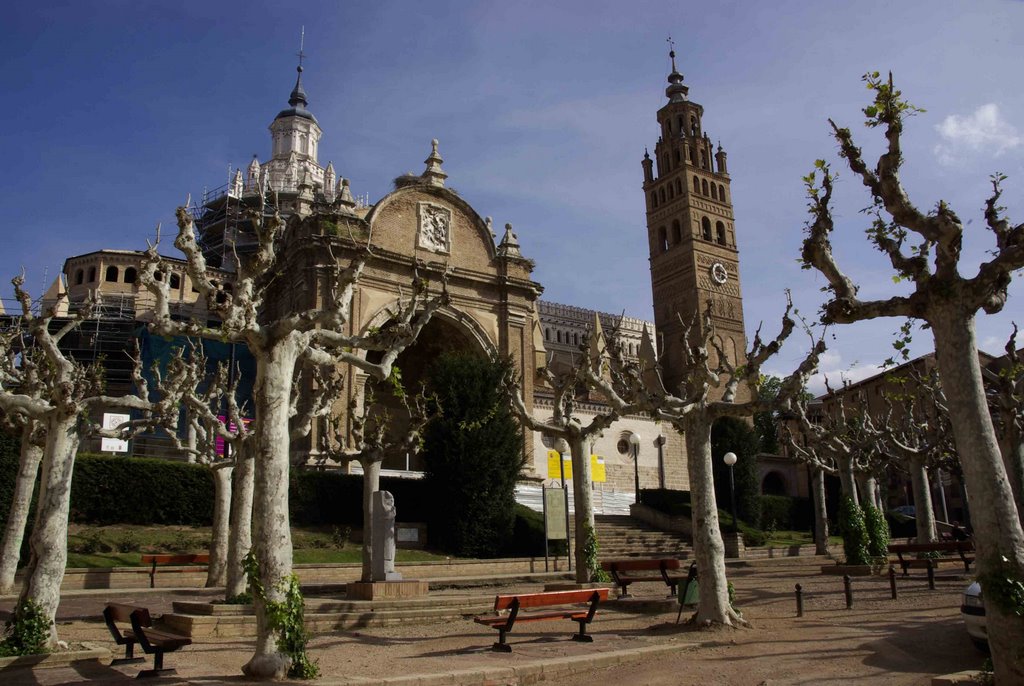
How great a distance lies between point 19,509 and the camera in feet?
47.7

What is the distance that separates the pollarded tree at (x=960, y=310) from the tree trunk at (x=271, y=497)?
6.49 metres

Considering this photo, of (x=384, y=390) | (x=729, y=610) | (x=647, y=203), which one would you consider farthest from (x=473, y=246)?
(x=647, y=203)

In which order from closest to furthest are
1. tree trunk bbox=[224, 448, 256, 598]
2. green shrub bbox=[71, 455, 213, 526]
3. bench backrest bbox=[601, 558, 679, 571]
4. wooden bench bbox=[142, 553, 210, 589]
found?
tree trunk bbox=[224, 448, 256, 598], bench backrest bbox=[601, 558, 679, 571], wooden bench bbox=[142, 553, 210, 589], green shrub bbox=[71, 455, 213, 526]

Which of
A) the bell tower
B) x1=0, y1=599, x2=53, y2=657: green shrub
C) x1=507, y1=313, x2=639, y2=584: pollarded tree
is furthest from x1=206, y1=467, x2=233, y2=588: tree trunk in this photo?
the bell tower

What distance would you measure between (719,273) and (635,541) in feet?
136

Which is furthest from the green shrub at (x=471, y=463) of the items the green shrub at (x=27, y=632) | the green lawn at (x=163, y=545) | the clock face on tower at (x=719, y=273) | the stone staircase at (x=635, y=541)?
the clock face on tower at (x=719, y=273)

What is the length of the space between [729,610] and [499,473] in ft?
55.0

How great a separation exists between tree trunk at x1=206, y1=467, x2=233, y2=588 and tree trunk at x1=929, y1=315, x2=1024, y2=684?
52.2 ft

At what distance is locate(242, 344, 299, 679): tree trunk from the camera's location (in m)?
8.26

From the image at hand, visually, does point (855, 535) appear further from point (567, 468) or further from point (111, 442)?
point (111, 442)

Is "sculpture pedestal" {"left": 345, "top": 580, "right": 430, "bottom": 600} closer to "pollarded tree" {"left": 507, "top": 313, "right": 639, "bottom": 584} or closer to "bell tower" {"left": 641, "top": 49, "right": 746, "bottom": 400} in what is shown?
"pollarded tree" {"left": 507, "top": 313, "right": 639, "bottom": 584}

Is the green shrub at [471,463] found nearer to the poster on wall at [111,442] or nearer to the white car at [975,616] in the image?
the poster on wall at [111,442]

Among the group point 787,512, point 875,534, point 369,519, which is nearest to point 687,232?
point 787,512

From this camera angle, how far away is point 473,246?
39.3m
